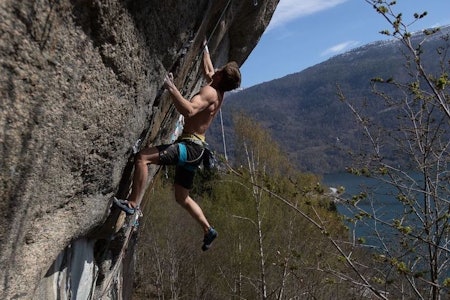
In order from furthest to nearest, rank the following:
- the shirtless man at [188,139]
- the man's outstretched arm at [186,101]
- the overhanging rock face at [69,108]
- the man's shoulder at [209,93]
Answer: the man's shoulder at [209,93], the shirtless man at [188,139], the man's outstretched arm at [186,101], the overhanging rock face at [69,108]

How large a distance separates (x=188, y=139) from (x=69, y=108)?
171 cm

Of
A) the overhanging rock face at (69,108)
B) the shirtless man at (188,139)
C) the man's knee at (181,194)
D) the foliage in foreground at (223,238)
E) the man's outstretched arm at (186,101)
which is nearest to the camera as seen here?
the overhanging rock face at (69,108)

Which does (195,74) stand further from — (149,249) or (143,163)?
(149,249)

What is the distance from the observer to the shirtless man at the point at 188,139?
4.53m

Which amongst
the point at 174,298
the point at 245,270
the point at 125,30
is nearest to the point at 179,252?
the point at 174,298

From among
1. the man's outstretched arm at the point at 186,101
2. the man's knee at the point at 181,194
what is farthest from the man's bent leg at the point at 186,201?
the man's outstretched arm at the point at 186,101

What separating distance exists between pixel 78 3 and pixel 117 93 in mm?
871

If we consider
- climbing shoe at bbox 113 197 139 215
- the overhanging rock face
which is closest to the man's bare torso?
the overhanging rock face

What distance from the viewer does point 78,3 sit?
2912 mm

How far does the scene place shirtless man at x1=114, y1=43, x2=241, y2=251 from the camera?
4.53 metres

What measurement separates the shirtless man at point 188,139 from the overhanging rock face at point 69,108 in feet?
0.58

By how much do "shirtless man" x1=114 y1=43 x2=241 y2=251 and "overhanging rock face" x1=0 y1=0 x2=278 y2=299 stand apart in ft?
0.58

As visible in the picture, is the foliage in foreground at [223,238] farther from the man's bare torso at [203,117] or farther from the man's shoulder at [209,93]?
the man's shoulder at [209,93]

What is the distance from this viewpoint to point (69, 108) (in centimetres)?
314
